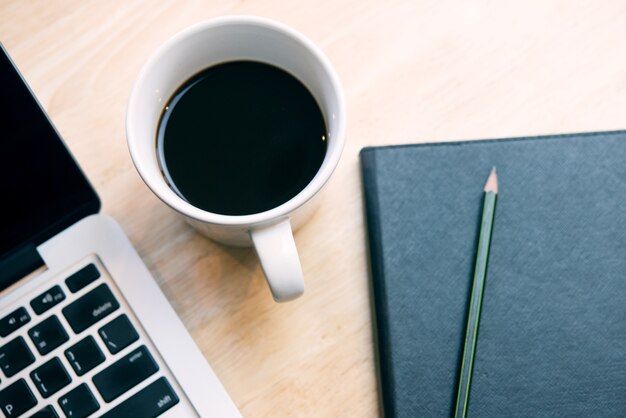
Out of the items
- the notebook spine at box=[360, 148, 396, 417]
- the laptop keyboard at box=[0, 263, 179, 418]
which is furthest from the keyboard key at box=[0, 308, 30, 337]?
the notebook spine at box=[360, 148, 396, 417]

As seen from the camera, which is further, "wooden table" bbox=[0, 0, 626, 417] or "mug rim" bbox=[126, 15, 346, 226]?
"wooden table" bbox=[0, 0, 626, 417]

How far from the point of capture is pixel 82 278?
0.41m

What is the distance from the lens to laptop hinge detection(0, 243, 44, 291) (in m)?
0.42

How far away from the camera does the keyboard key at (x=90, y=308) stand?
0.40 metres

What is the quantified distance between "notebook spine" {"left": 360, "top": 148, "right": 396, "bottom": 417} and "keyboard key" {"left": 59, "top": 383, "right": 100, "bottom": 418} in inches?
7.8

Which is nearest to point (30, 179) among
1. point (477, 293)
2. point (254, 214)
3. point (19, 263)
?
point (19, 263)

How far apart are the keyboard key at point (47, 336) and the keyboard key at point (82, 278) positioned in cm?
3

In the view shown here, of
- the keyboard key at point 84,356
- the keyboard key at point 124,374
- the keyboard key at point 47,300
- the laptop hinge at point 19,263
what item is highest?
the laptop hinge at point 19,263

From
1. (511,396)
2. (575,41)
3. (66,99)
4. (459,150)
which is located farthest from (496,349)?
(66,99)

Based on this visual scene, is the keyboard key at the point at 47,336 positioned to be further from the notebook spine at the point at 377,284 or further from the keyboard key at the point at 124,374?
the notebook spine at the point at 377,284

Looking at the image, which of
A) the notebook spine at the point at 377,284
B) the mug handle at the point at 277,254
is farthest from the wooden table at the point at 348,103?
the mug handle at the point at 277,254

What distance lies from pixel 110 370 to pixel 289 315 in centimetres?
13

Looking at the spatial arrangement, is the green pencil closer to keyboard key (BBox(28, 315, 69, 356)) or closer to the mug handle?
the mug handle

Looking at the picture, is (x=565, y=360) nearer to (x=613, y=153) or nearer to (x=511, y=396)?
(x=511, y=396)
